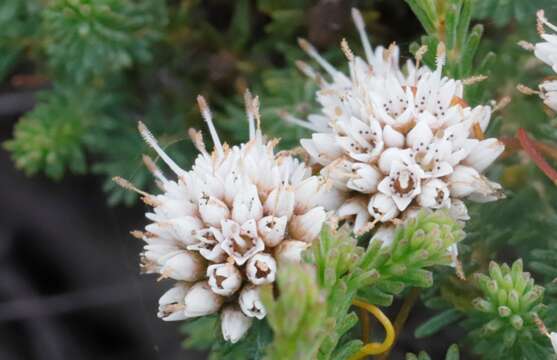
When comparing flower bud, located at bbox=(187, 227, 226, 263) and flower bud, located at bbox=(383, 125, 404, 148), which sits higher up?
flower bud, located at bbox=(383, 125, 404, 148)

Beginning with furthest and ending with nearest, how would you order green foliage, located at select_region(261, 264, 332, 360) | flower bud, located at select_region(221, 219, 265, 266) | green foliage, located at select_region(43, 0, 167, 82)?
green foliage, located at select_region(43, 0, 167, 82) → flower bud, located at select_region(221, 219, 265, 266) → green foliage, located at select_region(261, 264, 332, 360)

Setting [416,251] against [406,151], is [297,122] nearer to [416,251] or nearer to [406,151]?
[406,151]

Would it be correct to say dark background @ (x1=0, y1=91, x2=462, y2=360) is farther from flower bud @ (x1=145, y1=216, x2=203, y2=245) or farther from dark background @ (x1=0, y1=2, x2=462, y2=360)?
flower bud @ (x1=145, y1=216, x2=203, y2=245)

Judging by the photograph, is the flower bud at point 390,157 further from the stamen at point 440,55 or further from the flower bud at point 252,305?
the flower bud at point 252,305

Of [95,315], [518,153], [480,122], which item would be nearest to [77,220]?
[95,315]

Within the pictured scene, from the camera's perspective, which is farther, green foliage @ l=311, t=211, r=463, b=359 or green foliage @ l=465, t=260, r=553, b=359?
green foliage @ l=465, t=260, r=553, b=359

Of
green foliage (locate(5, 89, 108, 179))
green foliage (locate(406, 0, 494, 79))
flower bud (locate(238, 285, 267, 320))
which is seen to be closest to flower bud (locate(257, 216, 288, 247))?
flower bud (locate(238, 285, 267, 320))

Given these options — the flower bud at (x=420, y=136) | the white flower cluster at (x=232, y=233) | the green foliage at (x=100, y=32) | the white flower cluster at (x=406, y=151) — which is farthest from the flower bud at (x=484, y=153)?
the green foliage at (x=100, y=32)
